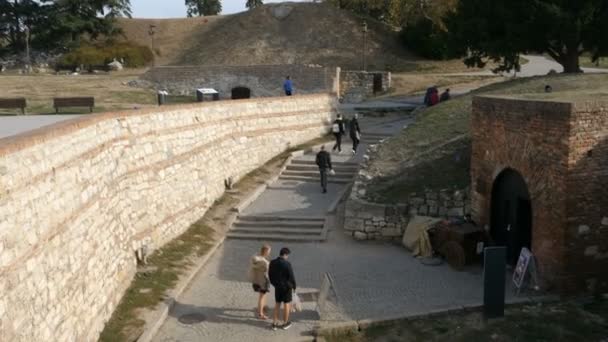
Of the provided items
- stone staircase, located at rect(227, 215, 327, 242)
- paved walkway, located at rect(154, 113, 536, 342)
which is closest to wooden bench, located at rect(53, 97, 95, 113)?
stone staircase, located at rect(227, 215, 327, 242)

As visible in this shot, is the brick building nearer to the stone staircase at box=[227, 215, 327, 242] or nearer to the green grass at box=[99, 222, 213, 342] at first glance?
the stone staircase at box=[227, 215, 327, 242]

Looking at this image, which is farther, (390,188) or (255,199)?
(255,199)

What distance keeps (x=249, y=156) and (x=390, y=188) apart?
19.9 ft

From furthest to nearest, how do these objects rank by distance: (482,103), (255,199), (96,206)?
(255,199)
(482,103)
(96,206)

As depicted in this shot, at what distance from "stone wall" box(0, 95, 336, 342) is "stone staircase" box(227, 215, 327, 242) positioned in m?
1.32

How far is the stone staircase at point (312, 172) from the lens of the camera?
1973 cm

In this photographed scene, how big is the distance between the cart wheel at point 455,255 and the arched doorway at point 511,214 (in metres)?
1.06

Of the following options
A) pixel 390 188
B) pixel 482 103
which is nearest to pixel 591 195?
pixel 482 103

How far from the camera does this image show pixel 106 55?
4497 centimetres

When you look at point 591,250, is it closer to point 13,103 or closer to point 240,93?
point 13,103

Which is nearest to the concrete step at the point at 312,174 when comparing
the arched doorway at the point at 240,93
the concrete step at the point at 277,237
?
the concrete step at the point at 277,237

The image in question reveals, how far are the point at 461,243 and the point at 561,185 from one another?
272 cm

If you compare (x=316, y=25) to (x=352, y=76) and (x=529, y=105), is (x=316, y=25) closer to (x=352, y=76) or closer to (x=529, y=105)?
(x=352, y=76)

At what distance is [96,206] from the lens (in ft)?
35.7
